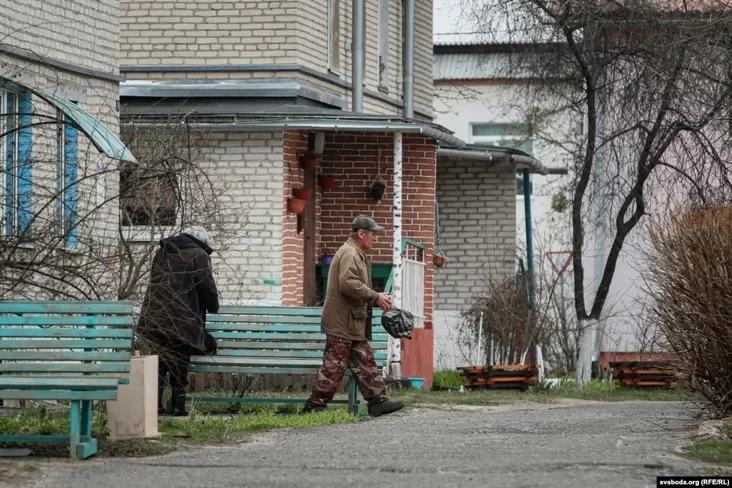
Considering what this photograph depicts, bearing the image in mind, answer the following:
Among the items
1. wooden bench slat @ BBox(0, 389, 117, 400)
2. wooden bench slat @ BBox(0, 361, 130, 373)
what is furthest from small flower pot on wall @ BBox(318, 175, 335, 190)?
wooden bench slat @ BBox(0, 389, 117, 400)

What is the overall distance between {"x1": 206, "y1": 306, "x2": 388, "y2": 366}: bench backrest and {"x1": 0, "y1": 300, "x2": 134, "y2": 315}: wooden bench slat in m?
3.32

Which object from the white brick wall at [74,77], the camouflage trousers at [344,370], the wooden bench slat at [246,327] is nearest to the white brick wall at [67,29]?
the white brick wall at [74,77]

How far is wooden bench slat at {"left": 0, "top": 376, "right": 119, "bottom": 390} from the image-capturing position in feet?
29.6

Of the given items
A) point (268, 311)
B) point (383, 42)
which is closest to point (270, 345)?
point (268, 311)

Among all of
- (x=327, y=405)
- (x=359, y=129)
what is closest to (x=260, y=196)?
(x=359, y=129)

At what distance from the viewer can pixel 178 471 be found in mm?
8617

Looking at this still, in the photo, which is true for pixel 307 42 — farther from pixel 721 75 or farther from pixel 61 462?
pixel 61 462

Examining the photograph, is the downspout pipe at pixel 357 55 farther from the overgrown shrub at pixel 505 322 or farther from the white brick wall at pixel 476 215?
the overgrown shrub at pixel 505 322

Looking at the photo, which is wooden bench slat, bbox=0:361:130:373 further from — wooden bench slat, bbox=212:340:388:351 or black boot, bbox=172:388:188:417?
wooden bench slat, bbox=212:340:388:351

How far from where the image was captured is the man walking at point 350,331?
40.5 feet

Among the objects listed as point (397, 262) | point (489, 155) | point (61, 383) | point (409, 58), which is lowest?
point (61, 383)

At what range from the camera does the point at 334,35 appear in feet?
65.0

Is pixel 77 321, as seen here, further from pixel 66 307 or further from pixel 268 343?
pixel 268 343

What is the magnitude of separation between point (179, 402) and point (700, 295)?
4194 mm
